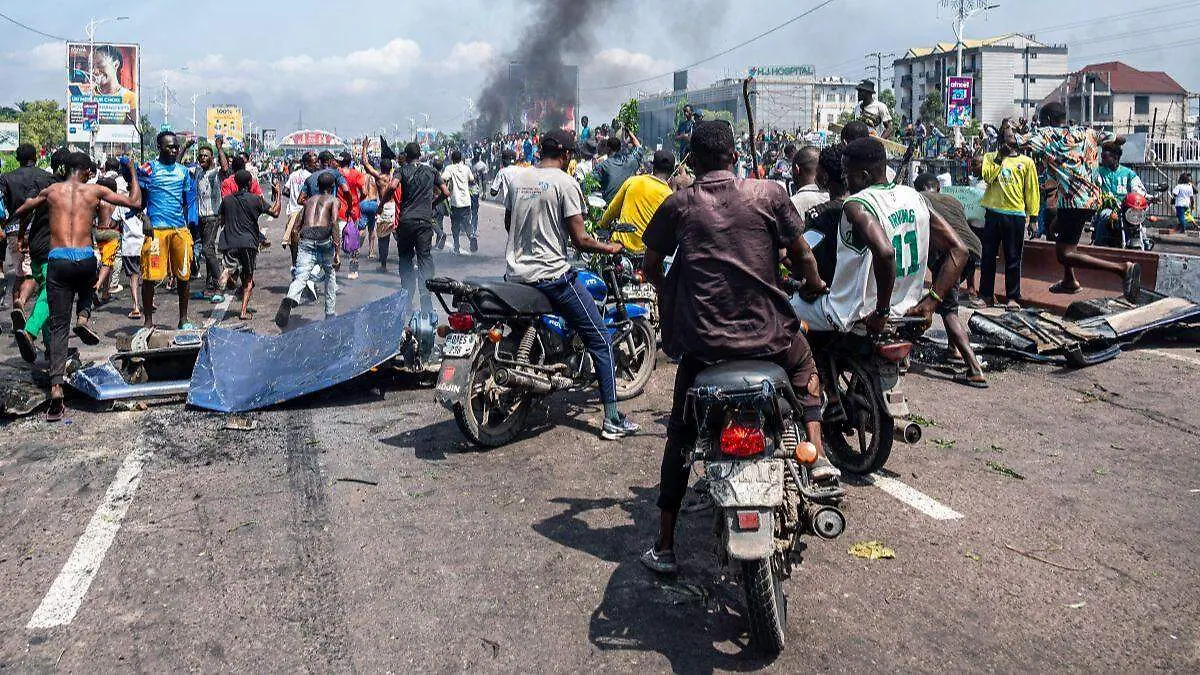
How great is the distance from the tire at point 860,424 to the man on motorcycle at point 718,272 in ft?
3.94

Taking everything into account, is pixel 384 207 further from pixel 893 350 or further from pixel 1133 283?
pixel 893 350

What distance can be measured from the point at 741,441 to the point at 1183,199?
2507 centimetres

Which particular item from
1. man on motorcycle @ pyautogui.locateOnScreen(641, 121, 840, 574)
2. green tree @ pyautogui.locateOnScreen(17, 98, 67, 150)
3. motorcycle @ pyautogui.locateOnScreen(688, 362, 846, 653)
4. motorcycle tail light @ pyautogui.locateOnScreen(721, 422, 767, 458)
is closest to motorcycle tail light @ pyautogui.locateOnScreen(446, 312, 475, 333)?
man on motorcycle @ pyautogui.locateOnScreen(641, 121, 840, 574)

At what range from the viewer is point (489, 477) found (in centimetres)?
588

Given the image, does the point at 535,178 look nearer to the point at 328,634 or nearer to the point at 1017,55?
the point at 328,634

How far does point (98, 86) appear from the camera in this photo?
6369cm

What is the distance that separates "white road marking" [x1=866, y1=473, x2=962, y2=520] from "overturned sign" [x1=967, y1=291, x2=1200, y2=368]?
362 centimetres

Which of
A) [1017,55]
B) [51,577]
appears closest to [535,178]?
[51,577]

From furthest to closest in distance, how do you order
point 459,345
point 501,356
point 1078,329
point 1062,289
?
point 1062,289 < point 1078,329 < point 501,356 < point 459,345

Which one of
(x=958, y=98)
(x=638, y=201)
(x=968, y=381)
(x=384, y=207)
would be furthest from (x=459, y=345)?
(x=958, y=98)

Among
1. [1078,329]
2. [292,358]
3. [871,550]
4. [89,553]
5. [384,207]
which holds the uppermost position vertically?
[384,207]

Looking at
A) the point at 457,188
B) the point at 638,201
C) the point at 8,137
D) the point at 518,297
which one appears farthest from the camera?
the point at 8,137

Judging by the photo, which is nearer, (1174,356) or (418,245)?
(1174,356)

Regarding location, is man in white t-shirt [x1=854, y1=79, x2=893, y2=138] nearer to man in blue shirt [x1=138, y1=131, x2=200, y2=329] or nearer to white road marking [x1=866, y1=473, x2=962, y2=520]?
white road marking [x1=866, y1=473, x2=962, y2=520]
